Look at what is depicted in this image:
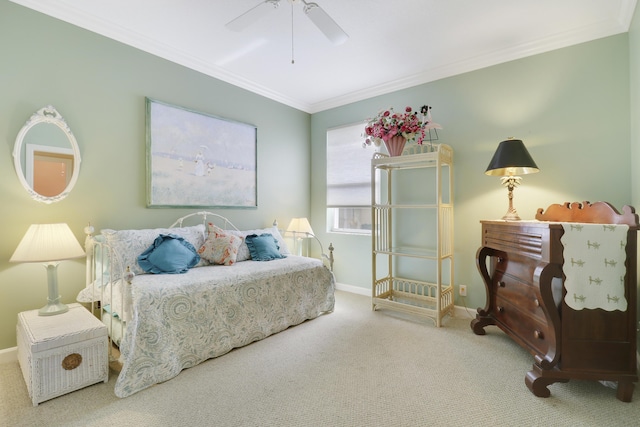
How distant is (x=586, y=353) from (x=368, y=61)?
2965 mm

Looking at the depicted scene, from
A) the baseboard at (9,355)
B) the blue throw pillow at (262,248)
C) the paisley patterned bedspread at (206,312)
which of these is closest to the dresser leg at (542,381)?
the paisley patterned bedspread at (206,312)

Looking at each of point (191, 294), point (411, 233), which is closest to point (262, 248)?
point (191, 294)

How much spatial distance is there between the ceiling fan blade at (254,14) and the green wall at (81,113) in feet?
4.32

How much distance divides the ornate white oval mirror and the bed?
1.48 ft

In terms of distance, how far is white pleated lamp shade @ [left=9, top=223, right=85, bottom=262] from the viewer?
74.6 inches

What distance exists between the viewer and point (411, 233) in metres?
3.50

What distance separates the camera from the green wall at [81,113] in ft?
6.95

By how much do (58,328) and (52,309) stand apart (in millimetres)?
317

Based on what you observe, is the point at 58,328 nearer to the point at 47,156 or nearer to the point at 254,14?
the point at 47,156

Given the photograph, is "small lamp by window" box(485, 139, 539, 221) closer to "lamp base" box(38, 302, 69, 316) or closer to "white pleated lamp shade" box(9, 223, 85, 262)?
"white pleated lamp shade" box(9, 223, 85, 262)

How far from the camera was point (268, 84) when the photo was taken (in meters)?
3.69

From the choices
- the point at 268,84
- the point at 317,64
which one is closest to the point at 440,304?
the point at 317,64

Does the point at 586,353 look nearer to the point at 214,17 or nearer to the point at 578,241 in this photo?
the point at 578,241

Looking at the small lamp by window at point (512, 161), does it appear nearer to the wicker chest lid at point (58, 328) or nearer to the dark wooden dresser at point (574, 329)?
the dark wooden dresser at point (574, 329)
